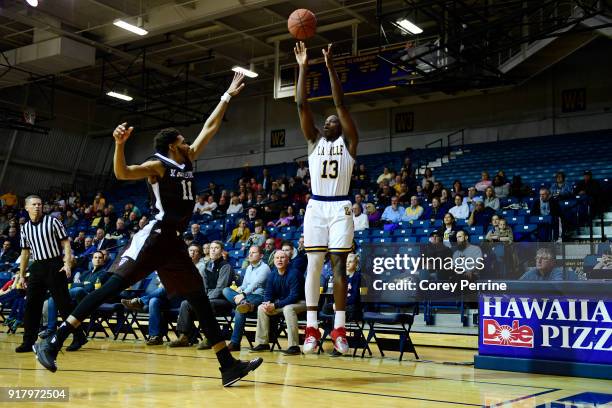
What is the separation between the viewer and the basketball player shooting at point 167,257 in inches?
191

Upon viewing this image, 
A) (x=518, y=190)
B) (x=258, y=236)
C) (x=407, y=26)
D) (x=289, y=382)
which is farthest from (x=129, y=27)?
(x=289, y=382)

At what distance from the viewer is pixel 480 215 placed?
1267 centimetres

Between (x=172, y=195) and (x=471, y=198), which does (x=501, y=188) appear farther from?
(x=172, y=195)

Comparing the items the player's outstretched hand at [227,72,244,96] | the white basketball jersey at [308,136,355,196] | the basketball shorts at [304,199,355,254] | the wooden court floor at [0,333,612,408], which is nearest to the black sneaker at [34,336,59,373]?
the wooden court floor at [0,333,612,408]

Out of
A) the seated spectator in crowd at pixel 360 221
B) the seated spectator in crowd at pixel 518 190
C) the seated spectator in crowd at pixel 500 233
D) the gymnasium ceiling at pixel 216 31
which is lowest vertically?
the seated spectator in crowd at pixel 500 233

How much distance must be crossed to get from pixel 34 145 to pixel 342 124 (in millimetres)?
25908

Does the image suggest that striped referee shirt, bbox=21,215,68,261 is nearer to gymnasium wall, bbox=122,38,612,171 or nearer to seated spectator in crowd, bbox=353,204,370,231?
seated spectator in crowd, bbox=353,204,370,231

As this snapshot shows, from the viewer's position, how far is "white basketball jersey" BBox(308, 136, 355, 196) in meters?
5.99

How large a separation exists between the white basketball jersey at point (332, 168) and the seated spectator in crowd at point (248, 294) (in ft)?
9.05

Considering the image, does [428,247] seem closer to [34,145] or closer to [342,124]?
[342,124]

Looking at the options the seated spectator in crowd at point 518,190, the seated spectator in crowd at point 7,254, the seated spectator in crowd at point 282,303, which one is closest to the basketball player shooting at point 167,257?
the seated spectator in crowd at point 282,303

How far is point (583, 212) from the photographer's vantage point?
1176cm

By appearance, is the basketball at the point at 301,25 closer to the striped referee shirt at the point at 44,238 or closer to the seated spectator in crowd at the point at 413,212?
the striped referee shirt at the point at 44,238

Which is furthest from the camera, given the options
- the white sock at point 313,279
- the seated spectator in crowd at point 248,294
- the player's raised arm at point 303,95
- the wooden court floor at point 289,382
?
the seated spectator in crowd at point 248,294
